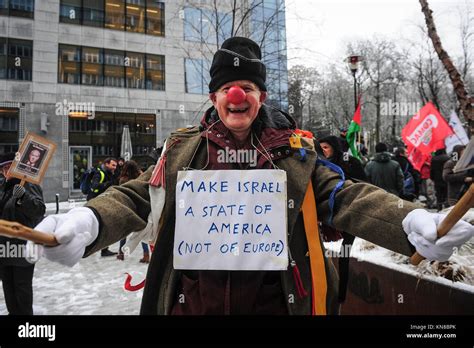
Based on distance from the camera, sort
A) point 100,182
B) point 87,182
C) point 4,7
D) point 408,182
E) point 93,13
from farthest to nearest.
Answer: point 93,13, point 4,7, point 408,182, point 87,182, point 100,182

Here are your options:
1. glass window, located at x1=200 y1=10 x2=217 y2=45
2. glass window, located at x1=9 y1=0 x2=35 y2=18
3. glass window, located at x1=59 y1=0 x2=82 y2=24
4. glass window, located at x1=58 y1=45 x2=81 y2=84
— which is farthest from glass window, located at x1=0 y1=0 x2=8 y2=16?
glass window, located at x1=200 y1=10 x2=217 y2=45

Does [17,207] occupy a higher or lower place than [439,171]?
lower

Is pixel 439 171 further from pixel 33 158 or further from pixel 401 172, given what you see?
pixel 33 158

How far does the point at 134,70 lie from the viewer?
18.2m

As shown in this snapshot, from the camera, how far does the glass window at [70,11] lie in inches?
660

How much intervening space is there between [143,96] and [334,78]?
18.2 meters

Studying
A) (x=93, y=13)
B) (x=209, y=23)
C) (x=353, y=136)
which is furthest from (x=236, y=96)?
(x=93, y=13)

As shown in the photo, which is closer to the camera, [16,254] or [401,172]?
[16,254]

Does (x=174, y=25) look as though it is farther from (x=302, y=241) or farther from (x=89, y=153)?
(x=302, y=241)

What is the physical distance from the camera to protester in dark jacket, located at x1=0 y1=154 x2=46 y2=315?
347cm

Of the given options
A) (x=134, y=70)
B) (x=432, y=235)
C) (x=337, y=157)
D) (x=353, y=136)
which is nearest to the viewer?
(x=432, y=235)

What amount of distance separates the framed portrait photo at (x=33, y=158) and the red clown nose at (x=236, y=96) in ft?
5.58

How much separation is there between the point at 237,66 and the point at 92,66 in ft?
59.1

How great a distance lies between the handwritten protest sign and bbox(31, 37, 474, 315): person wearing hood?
0.04 m
